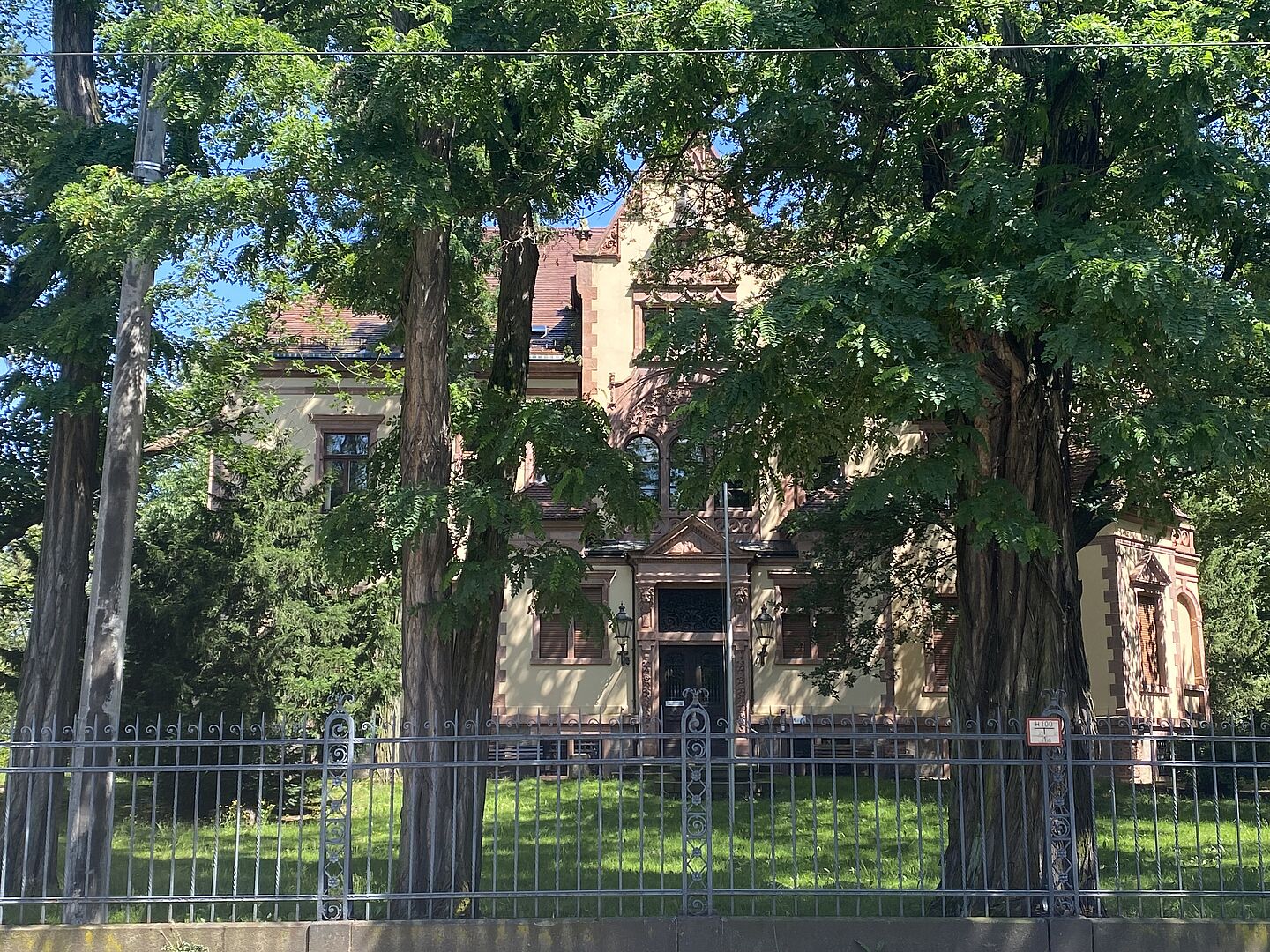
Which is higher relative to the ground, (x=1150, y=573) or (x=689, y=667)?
(x=1150, y=573)

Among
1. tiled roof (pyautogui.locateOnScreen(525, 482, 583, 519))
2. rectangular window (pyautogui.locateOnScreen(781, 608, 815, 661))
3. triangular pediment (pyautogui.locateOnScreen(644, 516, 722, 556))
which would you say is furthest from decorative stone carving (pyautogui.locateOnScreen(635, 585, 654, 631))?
rectangular window (pyautogui.locateOnScreen(781, 608, 815, 661))

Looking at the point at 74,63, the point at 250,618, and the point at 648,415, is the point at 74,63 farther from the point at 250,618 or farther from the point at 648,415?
the point at 648,415

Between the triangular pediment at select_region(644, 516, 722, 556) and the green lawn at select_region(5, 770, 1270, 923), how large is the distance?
6938mm

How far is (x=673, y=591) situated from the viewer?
26.2 m

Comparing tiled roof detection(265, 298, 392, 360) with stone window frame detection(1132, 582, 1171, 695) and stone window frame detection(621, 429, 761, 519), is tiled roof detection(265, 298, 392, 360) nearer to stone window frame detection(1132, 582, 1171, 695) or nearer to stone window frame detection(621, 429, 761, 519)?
stone window frame detection(621, 429, 761, 519)

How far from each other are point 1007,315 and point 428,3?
5389 millimetres

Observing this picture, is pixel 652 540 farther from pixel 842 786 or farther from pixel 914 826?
pixel 914 826

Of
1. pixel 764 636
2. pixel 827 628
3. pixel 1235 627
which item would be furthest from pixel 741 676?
pixel 1235 627

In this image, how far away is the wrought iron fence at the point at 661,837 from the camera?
8773 millimetres

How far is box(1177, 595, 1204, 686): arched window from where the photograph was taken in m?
27.4

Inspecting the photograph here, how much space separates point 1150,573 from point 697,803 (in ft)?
65.0

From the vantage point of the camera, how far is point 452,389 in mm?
12016

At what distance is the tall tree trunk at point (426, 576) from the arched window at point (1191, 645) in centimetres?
2130

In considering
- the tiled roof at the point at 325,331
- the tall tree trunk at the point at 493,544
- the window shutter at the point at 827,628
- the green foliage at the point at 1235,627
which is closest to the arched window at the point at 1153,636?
the green foliage at the point at 1235,627
